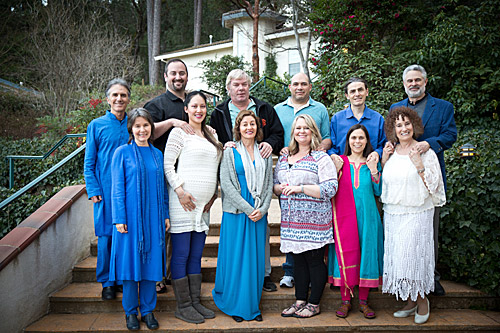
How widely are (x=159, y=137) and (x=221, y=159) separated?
636 millimetres

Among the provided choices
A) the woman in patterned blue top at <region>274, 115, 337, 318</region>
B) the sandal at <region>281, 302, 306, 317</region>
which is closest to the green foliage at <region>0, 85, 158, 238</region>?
the woman in patterned blue top at <region>274, 115, 337, 318</region>

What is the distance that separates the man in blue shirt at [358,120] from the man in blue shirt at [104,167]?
207 cm

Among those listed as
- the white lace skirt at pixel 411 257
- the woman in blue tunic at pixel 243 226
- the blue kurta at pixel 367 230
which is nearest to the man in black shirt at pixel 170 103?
the woman in blue tunic at pixel 243 226

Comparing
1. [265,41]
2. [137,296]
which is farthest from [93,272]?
[265,41]

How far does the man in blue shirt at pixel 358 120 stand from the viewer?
3.50 metres

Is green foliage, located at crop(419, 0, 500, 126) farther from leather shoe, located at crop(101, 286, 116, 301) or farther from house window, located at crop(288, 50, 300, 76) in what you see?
house window, located at crop(288, 50, 300, 76)

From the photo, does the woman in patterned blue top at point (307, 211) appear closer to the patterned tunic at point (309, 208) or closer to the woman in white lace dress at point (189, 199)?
the patterned tunic at point (309, 208)

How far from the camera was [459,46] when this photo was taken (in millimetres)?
6797

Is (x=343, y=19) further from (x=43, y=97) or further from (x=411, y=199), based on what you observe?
(x=43, y=97)

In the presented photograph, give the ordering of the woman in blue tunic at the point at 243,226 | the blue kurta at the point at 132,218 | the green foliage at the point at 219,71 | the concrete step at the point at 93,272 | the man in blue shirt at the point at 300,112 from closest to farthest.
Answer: the blue kurta at the point at 132,218, the woman in blue tunic at the point at 243,226, the man in blue shirt at the point at 300,112, the concrete step at the point at 93,272, the green foliage at the point at 219,71

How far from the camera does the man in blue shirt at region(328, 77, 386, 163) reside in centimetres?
350

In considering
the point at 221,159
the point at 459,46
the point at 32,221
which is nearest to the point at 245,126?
the point at 221,159

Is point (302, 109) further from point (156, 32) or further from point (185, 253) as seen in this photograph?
point (156, 32)

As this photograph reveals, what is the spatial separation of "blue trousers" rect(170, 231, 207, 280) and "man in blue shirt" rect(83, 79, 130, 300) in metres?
0.65
